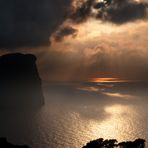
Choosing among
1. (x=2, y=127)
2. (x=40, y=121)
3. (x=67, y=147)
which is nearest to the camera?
(x=67, y=147)

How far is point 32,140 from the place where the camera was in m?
125

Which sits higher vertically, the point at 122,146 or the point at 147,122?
the point at 122,146

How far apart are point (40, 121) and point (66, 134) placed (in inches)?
1472

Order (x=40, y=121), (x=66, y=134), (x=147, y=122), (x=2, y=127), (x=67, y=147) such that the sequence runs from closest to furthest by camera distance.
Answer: (x=67, y=147), (x=66, y=134), (x=2, y=127), (x=40, y=121), (x=147, y=122)

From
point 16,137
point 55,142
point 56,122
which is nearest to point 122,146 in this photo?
point 55,142

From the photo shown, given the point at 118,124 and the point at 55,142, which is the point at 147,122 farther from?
the point at 55,142

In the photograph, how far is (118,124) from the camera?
18112cm

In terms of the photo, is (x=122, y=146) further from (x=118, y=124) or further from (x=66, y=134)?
(x=118, y=124)

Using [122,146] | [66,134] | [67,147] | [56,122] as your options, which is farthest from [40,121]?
[122,146]

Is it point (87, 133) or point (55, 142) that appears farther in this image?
point (87, 133)

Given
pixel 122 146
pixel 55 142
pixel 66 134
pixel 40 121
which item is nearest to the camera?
pixel 122 146

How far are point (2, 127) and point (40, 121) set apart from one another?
87.7ft

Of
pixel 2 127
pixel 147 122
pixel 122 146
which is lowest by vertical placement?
pixel 147 122

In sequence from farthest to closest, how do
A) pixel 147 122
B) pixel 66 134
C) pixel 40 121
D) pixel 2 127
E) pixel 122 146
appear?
pixel 147 122
pixel 40 121
pixel 2 127
pixel 66 134
pixel 122 146
